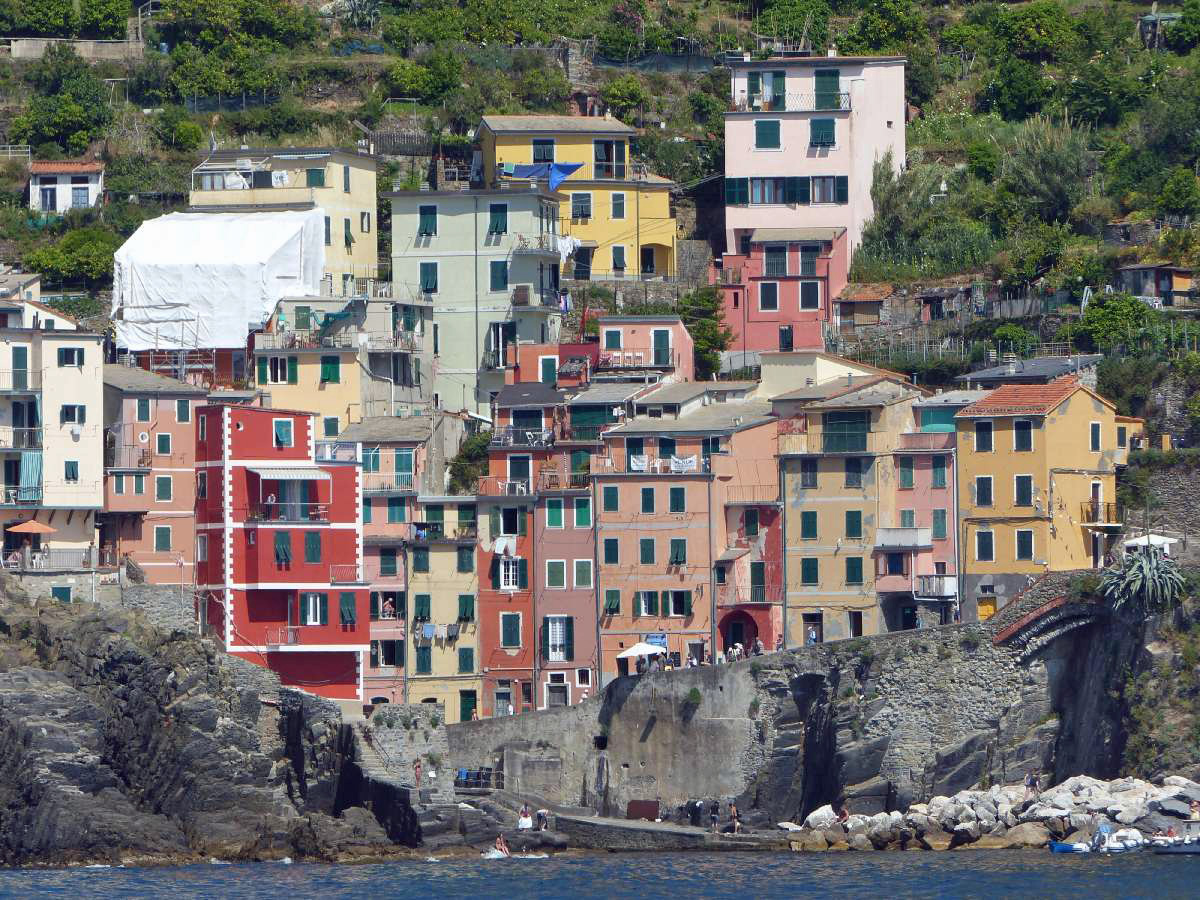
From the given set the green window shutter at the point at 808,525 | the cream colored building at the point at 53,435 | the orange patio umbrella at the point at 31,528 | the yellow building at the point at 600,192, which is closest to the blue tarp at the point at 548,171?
the yellow building at the point at 600,192

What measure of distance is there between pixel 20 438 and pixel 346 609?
11.7 m

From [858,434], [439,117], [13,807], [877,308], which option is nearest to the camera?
[13,807]

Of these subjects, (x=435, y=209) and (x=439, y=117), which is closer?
(x=435, y=209)

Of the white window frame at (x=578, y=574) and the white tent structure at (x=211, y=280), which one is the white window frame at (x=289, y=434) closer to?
the white window frame at (x=578, y=574)

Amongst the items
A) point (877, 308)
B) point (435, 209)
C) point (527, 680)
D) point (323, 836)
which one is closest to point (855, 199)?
point (877, 308)

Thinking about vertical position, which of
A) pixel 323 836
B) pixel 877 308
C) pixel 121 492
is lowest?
pixel 323 836

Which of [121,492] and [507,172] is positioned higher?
[507,172]

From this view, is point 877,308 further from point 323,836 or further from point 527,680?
point 323,836

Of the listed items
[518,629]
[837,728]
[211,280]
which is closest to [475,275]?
[211,280]

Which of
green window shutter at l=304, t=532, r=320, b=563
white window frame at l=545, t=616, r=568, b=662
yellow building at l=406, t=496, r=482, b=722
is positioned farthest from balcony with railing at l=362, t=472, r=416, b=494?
white window frame at l=545, t=616, r=568, b=662

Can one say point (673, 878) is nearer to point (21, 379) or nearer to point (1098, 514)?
point (1098, 514)

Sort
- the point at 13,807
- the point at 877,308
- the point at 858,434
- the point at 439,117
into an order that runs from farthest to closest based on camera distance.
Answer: the point at 439,117, the point at 877,308, the point at 858,434, the point at 13,807

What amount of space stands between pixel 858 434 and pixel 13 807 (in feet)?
96.1

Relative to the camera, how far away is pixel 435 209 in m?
121
